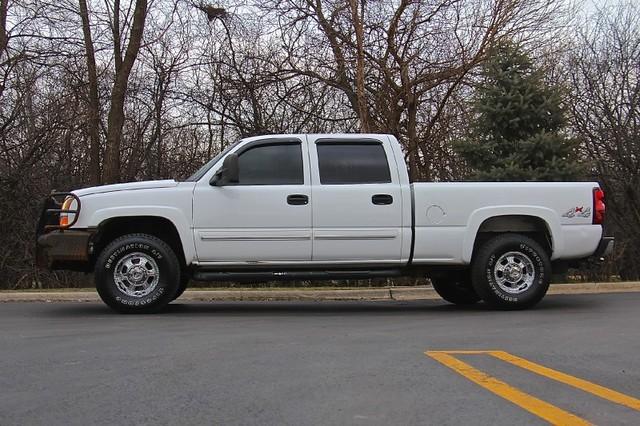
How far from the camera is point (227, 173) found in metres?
7.82

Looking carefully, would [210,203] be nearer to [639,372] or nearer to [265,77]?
[639,372]

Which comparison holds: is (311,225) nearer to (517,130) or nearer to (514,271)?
(514,271)

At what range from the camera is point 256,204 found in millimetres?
7836

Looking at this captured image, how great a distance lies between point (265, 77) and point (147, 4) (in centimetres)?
373

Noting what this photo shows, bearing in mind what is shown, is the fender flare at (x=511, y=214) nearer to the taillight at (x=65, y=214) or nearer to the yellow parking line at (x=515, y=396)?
the yellow parking line at (x=515, y=396)

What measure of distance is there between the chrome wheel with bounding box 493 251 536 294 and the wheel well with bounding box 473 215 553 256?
31 cm

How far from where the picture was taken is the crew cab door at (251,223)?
7836mm

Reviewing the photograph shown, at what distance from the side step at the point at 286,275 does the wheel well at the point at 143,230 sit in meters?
0.39

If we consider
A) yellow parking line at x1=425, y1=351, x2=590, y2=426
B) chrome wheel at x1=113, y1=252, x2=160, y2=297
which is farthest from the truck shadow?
yellow parking line at x1=425, y1=351, x2=590, y2=426

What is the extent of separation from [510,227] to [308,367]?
408 centimetres

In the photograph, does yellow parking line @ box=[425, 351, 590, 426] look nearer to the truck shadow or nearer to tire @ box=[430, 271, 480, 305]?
the truck shadow

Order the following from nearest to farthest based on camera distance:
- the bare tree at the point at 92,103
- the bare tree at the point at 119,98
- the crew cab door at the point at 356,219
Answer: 1. the crew cab door at the point at 356,219
2. the bare tree at the point at 119,98
3. the bare tree at the point at 92,103

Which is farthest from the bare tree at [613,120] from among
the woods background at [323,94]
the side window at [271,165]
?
the side window at [271,165]

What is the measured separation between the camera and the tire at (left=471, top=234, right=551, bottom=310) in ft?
26.5
